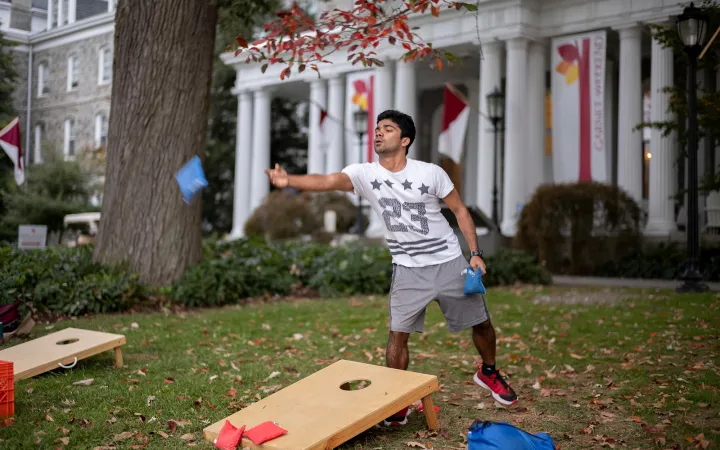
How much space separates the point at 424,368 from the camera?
22.4 ft

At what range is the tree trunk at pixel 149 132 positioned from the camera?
1024 cm

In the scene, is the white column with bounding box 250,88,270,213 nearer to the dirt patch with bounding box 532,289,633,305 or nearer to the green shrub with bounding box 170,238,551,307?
the green shrub with bounding box 170,238,551,307

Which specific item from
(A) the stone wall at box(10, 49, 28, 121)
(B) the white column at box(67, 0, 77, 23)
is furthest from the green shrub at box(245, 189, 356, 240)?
(B) the white column at box(67, 0, 77, 23)

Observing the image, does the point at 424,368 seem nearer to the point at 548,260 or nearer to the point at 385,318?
the point at 385,318

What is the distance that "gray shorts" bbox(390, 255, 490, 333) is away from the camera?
16.1 feet

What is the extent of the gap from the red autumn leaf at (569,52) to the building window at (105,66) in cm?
1480

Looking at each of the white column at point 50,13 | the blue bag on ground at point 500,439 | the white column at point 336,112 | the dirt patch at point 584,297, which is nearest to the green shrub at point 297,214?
the white column at point 336,112

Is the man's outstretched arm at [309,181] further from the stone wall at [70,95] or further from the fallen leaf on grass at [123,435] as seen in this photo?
the stone wall at [70,95]

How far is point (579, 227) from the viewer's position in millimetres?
17469

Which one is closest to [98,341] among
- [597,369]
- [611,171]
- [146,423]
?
[146,423]

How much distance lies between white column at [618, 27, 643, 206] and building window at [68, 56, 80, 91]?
1650 centimetres

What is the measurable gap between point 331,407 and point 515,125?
20682mm

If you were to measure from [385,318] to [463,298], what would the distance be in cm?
499

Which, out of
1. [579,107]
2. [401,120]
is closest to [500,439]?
[401,120]
